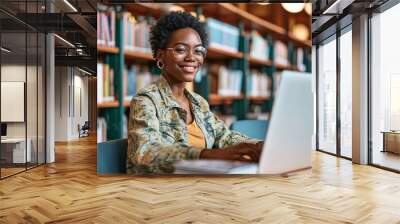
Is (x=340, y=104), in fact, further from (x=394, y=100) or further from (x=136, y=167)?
(x=136, y=167)

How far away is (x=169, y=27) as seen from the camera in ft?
13.7

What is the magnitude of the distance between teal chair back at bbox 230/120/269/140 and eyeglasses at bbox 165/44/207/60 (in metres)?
0.84

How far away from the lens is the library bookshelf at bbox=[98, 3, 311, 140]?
4199 millimetres

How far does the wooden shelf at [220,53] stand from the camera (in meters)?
4.25

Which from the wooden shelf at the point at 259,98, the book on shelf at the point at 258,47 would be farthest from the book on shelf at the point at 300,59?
the wooden shelf at the point at 259,98

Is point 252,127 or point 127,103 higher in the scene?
point 127,103

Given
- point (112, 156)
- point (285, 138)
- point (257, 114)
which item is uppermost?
point (257, 114)

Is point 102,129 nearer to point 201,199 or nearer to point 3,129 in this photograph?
point 201,199

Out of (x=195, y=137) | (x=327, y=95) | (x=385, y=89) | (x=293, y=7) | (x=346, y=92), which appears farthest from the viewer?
(x=327, y=95)

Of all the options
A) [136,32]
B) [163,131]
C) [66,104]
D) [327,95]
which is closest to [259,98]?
[163,131]

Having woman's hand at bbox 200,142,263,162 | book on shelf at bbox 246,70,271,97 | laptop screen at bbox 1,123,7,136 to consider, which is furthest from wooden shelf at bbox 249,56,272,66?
laptop screen at bbox 1,123,7,136

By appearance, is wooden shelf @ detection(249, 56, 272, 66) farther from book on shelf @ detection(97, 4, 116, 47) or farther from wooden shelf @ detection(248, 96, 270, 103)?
book on shelf @ detection(97, 4, 116, 47)

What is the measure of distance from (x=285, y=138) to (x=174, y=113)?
1.31m

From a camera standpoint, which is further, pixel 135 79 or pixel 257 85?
pixel 257 85
